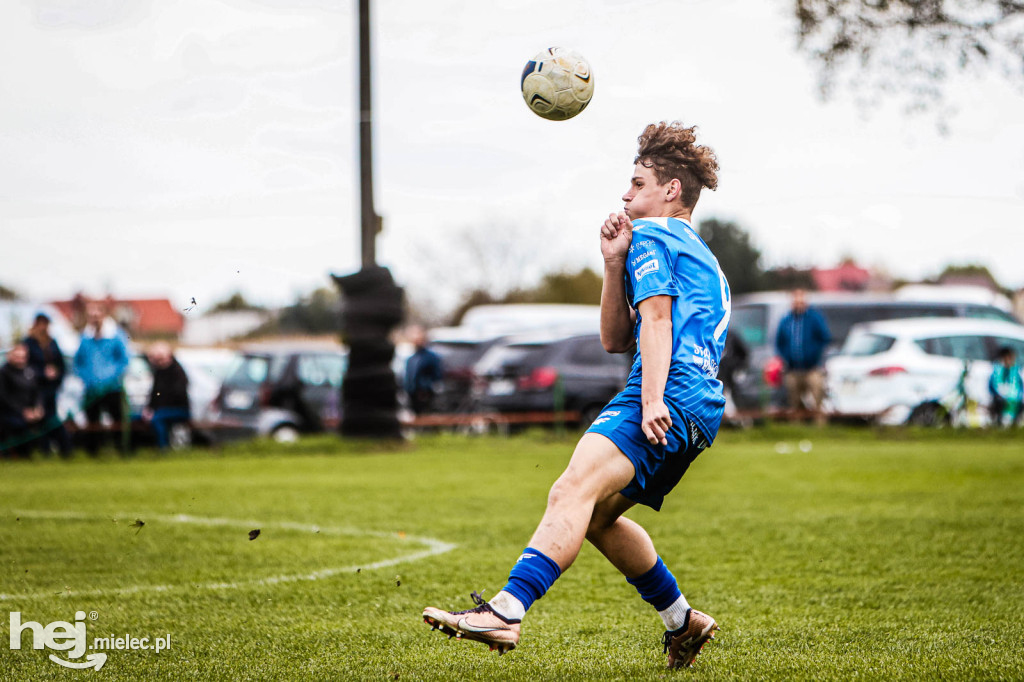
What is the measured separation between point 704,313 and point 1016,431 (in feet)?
48.1

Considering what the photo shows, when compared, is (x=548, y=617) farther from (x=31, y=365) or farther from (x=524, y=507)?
(x=31, y=365)

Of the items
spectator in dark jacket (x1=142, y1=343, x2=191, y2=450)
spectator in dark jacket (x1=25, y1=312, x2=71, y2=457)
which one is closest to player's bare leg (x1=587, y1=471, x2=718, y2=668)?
spectator in dark jacket (x1=142, y1=343, x2=191, y2=450)

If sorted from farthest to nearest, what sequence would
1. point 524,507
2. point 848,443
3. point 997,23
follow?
point 848,443 → point 997,23 → point 524,507

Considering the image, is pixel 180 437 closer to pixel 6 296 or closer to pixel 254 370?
pixel 254 370

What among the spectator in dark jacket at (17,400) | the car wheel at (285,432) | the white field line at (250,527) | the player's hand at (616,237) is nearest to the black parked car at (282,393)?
the car wheel at (285,432)

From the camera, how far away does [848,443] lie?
53.7ft

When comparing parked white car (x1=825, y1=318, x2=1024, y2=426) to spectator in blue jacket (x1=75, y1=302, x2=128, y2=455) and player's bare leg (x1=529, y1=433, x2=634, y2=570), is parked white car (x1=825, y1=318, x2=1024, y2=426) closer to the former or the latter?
spectator in blue jacket (x1=75, y1=302, x2=128, y2=455)

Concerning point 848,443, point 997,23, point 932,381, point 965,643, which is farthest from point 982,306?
point 965,643

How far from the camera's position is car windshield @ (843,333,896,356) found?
18.1 metres

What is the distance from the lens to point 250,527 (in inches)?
324

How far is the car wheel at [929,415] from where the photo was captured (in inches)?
712

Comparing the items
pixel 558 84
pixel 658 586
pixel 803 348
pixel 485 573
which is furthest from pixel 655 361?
pixel 803 348

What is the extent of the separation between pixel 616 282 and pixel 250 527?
16.2 ft

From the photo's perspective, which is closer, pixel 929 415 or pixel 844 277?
pixel 929 415
